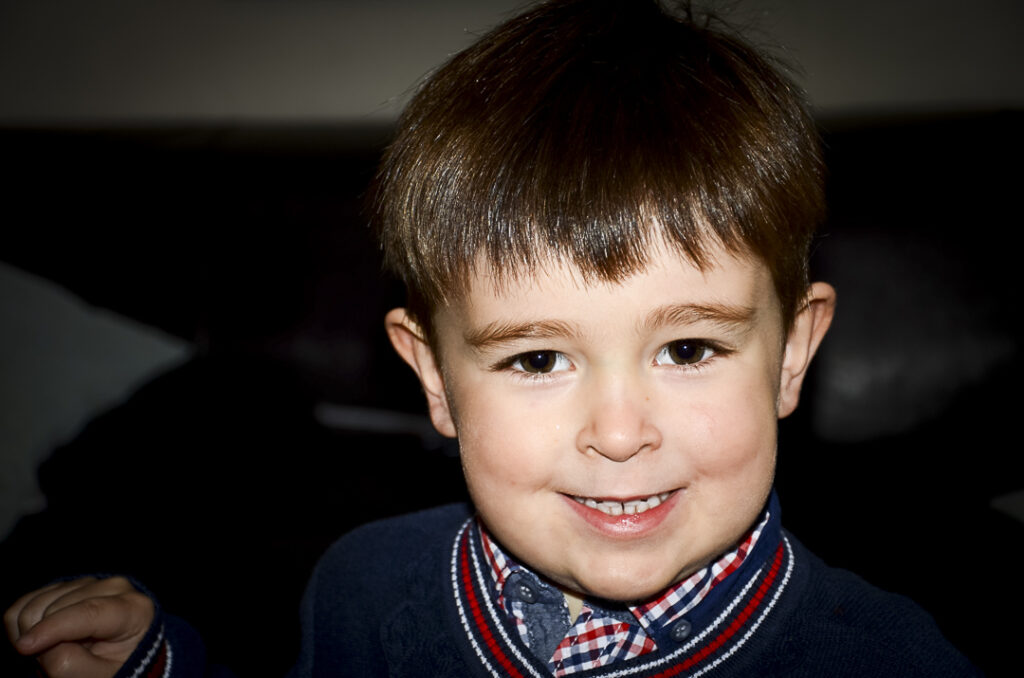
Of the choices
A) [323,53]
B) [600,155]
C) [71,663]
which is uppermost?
[323,53]

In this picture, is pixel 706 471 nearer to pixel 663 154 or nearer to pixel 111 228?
pixel 663 154

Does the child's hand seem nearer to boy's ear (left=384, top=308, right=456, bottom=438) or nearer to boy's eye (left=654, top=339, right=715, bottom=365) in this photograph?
boy's ear (left=384, top=308, right=456, bottom=438)

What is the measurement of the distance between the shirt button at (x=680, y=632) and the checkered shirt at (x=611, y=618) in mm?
23

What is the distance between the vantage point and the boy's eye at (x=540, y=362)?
61 cm

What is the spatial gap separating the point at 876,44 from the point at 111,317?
1.38 meters

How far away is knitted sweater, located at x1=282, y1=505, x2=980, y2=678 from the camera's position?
64cm

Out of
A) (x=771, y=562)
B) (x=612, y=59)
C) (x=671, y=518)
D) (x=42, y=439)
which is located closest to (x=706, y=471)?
(x=671, y=518)

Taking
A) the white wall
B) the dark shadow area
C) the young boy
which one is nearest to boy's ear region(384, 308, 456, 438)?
the young boy

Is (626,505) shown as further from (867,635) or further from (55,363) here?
(55,363)

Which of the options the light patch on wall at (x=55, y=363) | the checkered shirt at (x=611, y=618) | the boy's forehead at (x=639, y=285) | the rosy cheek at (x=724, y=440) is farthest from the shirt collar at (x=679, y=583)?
the light patch on wall at (x=55, y=363)

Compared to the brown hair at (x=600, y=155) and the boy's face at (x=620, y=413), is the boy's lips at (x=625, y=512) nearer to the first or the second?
the boy's face at (x=620, y=413)

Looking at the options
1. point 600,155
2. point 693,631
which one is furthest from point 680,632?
point 600,155

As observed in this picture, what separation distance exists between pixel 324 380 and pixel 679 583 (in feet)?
2.57

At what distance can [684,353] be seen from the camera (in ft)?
1.99
